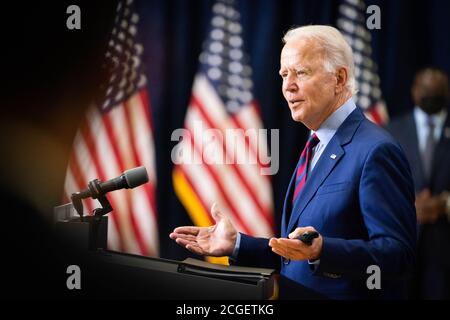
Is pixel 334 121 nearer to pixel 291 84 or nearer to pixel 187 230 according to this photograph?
pixel 291 84

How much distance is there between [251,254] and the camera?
1297 mm

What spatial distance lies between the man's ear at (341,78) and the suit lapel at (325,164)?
0.09m

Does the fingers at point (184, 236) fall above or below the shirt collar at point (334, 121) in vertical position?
below

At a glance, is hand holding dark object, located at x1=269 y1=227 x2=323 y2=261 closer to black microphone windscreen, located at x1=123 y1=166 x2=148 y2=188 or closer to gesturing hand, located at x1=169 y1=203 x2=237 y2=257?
gesturing hand, located at x1=169 y1=203 x2=237 y2=257

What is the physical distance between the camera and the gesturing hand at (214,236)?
124 centimetres

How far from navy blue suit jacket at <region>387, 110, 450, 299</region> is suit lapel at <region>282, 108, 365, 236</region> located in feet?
3.39

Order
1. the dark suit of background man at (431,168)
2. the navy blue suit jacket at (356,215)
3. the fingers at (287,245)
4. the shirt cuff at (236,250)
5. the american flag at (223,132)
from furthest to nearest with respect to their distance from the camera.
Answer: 1. the american flag at (223,132)
2. the dark suit of background man at (431,168)
3. the shirt cuff at (236,250)
4. the navy blue suit jacket at (356,215)
5. the fingers at (287,245)

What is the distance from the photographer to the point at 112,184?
1188 millimetres

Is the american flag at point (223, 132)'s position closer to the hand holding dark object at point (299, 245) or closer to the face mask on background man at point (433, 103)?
the face mask on background man at point (433, 103)

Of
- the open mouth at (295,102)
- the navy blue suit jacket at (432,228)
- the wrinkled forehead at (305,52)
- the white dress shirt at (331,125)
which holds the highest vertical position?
the wrinkled forehead at (305,52)

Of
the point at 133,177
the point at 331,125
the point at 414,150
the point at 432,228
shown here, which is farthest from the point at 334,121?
the point at 432,228

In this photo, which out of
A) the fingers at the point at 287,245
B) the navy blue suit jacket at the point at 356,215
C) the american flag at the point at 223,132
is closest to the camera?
the fingers at the point at 287,245

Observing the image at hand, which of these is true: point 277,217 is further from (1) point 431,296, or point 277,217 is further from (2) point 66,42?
(2) point 66,42

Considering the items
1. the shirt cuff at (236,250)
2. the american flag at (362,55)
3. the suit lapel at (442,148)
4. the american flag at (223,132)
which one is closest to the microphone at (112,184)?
the shirt cuff at (236,250)
